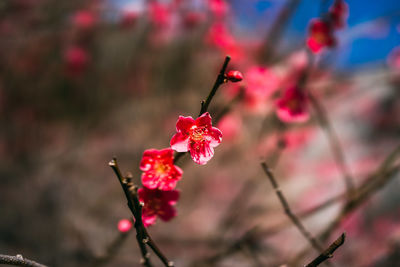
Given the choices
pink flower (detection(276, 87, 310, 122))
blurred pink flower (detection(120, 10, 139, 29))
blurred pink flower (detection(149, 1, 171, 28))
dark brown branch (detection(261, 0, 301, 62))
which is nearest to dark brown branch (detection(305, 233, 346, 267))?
pink flower (detection(276, 87, 310, 122))

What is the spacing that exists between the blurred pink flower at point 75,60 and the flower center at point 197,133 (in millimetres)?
4016

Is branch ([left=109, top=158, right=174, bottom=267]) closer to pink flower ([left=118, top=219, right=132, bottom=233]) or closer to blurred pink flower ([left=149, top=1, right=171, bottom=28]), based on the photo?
pink flower ([left=118, top=219, right=132, bottom=233])

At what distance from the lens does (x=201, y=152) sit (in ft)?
2.95

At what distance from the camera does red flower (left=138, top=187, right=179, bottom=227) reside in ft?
2.99

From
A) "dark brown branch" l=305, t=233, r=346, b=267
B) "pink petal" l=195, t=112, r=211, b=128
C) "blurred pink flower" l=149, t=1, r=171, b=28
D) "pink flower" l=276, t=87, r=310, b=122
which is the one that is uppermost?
"blurred pink flower" l=149, t=1, r=171, b=28

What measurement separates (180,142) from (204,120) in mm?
101

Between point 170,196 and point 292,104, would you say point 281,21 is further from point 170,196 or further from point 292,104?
point 170,196

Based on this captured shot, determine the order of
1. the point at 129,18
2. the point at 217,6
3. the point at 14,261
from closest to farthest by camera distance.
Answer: the point at 14,261
the point at 217,6
the point at 129,18

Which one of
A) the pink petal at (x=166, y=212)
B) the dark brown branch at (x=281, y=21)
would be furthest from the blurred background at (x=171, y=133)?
the pink petal at (x=166, y=212)

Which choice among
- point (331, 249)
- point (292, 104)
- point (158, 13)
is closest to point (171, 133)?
point (158, 13)

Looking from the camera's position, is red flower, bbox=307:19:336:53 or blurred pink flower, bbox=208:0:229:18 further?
blurred pink flower, bbox=208:0:229:18

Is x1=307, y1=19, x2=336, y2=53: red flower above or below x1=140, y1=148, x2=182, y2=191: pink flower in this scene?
above

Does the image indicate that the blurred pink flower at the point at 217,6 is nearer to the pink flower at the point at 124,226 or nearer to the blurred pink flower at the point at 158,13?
the blurred pink flower at the point at 158,13

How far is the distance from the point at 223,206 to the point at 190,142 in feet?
10.3
